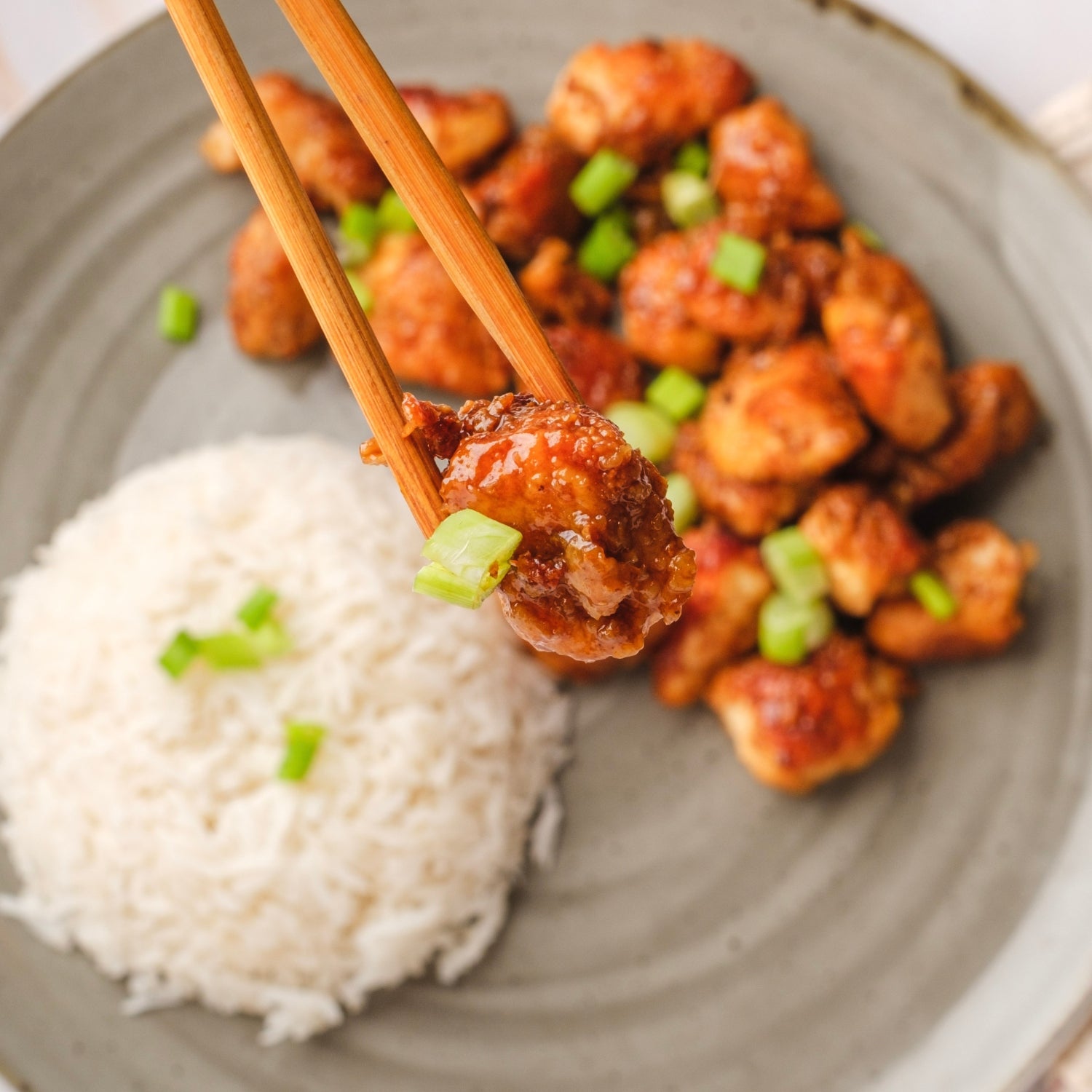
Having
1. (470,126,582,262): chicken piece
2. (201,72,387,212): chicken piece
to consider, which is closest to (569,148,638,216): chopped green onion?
(470,126,582,262): chicken piece

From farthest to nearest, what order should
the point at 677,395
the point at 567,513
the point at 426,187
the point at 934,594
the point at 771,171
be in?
the point at 677,395 → the point at 771,171 → the point at 934,594 → the point at 426,187 → the point at 567,513

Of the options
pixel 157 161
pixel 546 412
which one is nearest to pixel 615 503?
pixel 546 412

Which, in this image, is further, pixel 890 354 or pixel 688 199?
pixel 688 199

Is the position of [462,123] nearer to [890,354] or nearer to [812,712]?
[890,354]

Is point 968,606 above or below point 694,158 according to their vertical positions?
below

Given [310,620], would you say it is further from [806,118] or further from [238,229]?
[806,118]

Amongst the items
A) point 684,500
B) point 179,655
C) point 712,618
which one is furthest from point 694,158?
point 179,655
